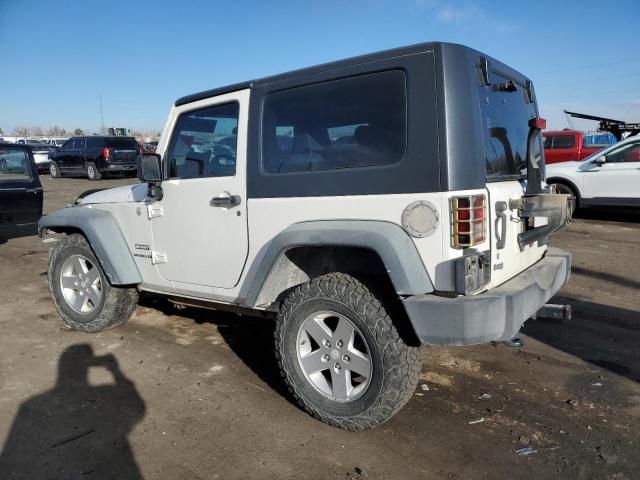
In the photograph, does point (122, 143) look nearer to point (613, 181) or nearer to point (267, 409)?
point (613, 181)

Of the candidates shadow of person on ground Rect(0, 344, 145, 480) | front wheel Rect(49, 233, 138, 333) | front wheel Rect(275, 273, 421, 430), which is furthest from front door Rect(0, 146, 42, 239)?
front wheel Rect(275, 273, 421, 430)

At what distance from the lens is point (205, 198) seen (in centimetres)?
356

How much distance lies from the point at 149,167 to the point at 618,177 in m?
9.75

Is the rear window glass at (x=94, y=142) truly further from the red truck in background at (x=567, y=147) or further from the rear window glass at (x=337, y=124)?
the rear window glass at (x=337, y=124)

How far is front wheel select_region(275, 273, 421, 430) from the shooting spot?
2.74 metres

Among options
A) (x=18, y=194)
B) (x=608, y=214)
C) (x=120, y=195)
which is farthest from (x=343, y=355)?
(x=608, y=214)

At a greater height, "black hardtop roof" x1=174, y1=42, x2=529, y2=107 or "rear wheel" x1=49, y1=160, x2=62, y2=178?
"rear wheel" x1=49, y1=160, x2=62, y2=178

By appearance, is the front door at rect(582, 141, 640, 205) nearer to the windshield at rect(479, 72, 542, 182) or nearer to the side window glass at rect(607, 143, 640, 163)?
the side window glass at rect(607, 143, 640, 163)

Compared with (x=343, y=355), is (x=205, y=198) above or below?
above

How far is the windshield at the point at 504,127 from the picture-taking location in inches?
114

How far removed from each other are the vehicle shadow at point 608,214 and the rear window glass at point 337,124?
392 inches

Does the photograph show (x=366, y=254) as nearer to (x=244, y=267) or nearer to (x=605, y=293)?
Answer: (x=244, y=267)

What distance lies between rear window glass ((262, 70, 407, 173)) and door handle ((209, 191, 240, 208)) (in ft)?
1.02

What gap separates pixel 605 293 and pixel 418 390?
3.34 meters
